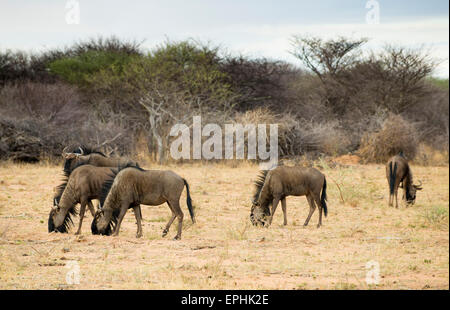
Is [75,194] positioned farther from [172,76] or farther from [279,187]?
[172,76]

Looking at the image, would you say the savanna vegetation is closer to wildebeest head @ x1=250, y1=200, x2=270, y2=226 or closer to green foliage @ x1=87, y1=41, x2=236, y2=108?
green foliage @ x1=87, y1=41, x2=236, y2=108

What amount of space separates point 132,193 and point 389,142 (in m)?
13.9

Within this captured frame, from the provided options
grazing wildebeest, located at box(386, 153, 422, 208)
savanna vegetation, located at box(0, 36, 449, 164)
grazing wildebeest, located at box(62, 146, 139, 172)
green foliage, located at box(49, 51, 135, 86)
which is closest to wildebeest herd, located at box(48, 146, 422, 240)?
grazing wildebeest, located at box(62, 146, 139, 172)

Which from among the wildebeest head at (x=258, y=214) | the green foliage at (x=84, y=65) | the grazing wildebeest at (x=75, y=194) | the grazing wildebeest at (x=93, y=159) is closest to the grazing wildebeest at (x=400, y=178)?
the wildebeest head at (x=258, y=214)

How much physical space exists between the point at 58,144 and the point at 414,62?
1487 centimetres

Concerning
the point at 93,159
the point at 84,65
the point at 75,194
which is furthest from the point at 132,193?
the point at 84,65

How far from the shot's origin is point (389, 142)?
20438mm

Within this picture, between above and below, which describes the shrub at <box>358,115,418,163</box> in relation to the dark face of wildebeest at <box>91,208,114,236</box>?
above

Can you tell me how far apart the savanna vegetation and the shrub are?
0.11 feet

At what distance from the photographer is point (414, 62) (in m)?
26.1

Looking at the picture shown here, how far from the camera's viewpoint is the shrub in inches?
799
